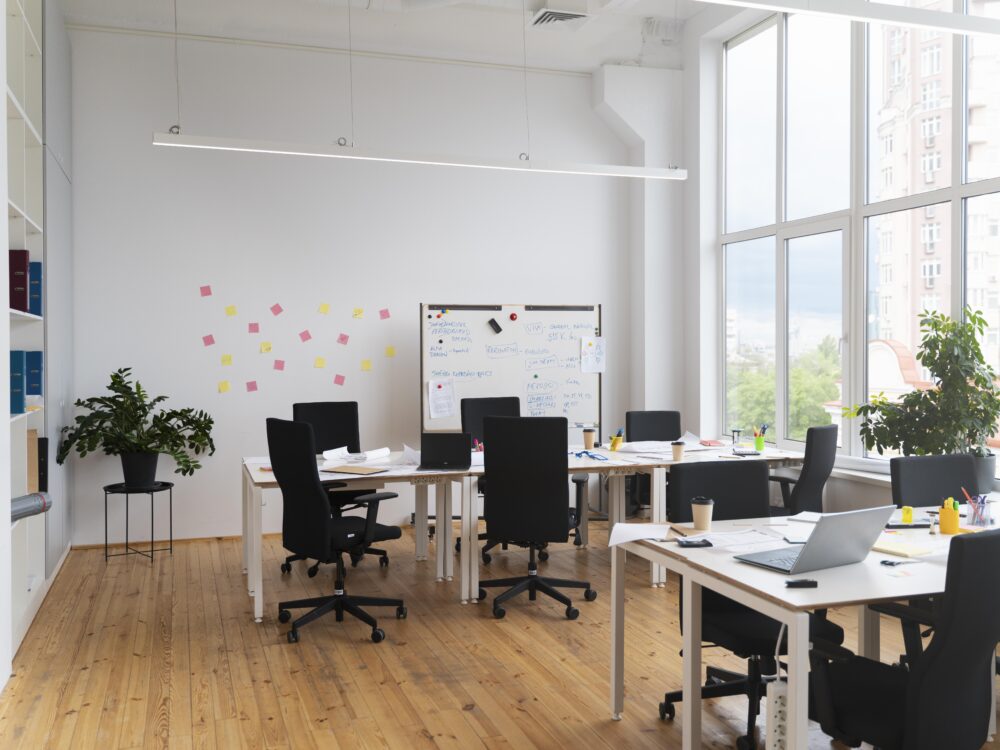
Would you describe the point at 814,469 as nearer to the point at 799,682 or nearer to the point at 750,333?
the point at 750,333

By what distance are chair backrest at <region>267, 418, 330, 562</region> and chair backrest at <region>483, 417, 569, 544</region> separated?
970 millimetres

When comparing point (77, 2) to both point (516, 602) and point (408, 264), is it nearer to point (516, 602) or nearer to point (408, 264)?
point (408, 264)

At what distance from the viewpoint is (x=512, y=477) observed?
4.71 m

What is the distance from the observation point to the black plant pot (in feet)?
19.6

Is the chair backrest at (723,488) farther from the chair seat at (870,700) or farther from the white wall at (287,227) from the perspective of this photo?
the white wall at (287,227)

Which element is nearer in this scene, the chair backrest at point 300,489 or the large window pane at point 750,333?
the chair backrest at point 300,489

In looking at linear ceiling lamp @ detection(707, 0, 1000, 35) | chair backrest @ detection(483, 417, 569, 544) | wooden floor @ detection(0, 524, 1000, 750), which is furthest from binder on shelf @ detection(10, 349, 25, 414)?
linear ceiling lamp @ detection(707, 0, 1000, 35)

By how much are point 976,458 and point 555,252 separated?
4.25 meters

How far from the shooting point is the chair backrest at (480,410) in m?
6.40

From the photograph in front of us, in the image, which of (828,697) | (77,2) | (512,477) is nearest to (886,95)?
(512,477)

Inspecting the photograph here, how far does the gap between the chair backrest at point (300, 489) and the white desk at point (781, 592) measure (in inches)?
63.0

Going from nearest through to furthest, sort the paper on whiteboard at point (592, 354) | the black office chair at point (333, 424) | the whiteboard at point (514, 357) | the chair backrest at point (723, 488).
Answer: the chair backrest at point (723, 488)
the black office chair at point (333, 424)
the whiteboard at point (514, 357)
the paper on whiteboard at point (592, 354)

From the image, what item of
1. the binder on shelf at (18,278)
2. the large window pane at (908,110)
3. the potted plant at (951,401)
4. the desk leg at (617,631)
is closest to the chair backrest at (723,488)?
the desk leg at (617,631)

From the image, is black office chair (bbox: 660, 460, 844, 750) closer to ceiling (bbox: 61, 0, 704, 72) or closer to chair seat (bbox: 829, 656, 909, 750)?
chair seat (bbox: 829, 656, 909, 750)
